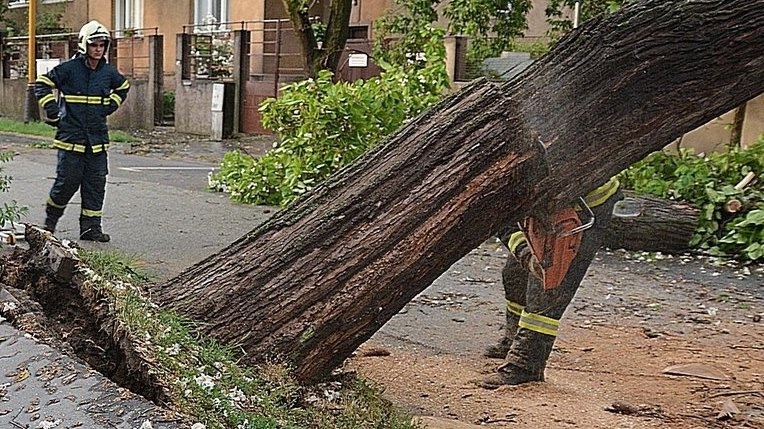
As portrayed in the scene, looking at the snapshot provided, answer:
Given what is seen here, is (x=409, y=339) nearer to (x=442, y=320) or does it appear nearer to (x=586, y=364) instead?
(x=442, y=320)

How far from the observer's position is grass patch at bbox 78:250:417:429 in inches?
103

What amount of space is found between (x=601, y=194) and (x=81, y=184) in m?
4.45

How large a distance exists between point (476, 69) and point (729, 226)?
6.57 m

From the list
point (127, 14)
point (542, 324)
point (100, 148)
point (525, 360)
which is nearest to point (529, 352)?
point (525, 360)

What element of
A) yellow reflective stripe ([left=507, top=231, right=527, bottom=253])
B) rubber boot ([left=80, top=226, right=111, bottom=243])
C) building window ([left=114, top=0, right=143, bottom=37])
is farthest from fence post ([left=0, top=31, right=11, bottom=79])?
yellow reflective stripe ([left=507, top=231, right=527, bottom=253])

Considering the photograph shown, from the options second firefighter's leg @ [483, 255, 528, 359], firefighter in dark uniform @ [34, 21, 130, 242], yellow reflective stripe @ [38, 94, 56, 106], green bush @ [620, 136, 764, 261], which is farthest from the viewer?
green bush @ [620, 136, 764, 261]

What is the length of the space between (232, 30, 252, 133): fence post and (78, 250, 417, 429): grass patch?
17170 mm

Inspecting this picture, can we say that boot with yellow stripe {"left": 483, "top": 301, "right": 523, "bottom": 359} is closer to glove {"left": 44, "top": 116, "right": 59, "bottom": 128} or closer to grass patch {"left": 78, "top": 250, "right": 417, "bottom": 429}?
grass patch {"left": 78, "top": 250, "right": 417, "bottom": 429}

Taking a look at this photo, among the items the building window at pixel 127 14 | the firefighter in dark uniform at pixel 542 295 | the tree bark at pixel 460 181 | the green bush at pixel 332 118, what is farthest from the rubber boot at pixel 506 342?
the building window at pixel 127 14

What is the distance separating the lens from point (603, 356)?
5.31 metres

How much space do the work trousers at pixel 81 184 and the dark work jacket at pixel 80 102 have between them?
0.28 ft

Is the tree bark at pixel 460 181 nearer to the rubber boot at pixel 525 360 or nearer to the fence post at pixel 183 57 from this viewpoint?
the rubber boot at pixel 525 360

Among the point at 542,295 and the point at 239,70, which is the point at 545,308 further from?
the point at 239,70

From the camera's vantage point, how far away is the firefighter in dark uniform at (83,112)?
23.4 ft
